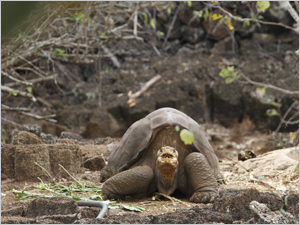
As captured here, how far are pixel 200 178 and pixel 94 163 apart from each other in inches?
71.7

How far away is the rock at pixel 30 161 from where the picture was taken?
343 cm

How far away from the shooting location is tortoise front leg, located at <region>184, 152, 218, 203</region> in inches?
110

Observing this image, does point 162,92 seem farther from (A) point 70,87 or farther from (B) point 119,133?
(A) point 70,87

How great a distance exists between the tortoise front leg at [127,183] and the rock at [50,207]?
2.63ft

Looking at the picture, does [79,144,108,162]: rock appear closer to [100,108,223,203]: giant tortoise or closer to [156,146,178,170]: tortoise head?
[100,108,223,203]: giant tortoise

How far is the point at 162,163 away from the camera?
2.75 metres

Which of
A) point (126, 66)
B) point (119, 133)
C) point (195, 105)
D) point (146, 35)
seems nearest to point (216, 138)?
point (195, 105)

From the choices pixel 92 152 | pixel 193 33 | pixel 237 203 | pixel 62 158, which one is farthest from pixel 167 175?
pixel 193 33

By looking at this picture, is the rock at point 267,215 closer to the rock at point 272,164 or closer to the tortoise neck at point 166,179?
the tortoise neck at point 166,179

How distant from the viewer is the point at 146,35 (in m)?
10.9

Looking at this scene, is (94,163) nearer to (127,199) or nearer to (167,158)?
(127,199)

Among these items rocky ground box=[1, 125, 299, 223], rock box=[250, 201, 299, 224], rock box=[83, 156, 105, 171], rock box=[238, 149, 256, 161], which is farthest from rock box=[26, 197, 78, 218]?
rock box=[238, 149, 256, 161]

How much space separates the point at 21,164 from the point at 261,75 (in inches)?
276

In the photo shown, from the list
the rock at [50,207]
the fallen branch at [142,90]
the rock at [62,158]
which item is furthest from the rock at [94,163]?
the fallen branch at [142,90]
